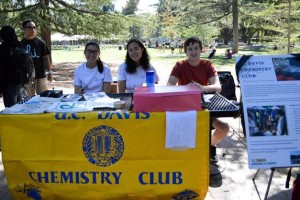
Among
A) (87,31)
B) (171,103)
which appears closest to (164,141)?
(171,103)

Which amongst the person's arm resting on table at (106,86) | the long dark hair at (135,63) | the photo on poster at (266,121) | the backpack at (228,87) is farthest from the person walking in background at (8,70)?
the photo on poster at (266,121)

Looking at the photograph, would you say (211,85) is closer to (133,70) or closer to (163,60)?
(133,70)

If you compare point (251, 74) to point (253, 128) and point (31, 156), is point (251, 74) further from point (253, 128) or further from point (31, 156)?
point (31, 156)

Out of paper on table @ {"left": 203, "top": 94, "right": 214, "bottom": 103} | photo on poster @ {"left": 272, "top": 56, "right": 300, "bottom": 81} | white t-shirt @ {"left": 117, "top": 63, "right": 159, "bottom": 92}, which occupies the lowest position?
paper on table @ {"left": 203, "top": 94, "right": 214, "bottom": 103}

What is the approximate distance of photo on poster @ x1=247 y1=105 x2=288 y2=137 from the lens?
9.71ft

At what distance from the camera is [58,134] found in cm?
312

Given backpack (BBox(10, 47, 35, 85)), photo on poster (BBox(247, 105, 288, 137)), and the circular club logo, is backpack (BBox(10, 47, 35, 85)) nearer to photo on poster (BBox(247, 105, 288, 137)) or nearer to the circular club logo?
the circular club logo

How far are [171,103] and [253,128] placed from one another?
0.71 metres

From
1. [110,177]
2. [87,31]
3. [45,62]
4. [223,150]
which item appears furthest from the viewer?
[87,31]

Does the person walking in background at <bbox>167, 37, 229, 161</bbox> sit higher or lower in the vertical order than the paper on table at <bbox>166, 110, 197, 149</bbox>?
higher

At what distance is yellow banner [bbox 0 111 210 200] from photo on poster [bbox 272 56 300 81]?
2.49 ft

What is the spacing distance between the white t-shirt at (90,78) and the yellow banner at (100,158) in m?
1.66

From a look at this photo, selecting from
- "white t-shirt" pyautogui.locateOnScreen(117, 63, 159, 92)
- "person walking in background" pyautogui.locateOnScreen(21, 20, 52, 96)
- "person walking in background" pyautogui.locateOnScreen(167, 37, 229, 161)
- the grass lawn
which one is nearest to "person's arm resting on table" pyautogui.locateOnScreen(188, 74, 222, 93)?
"person walking in background" pyautogui.locateOnScreen(167, 37, 229, 161)

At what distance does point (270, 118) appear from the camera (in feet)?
9.75
